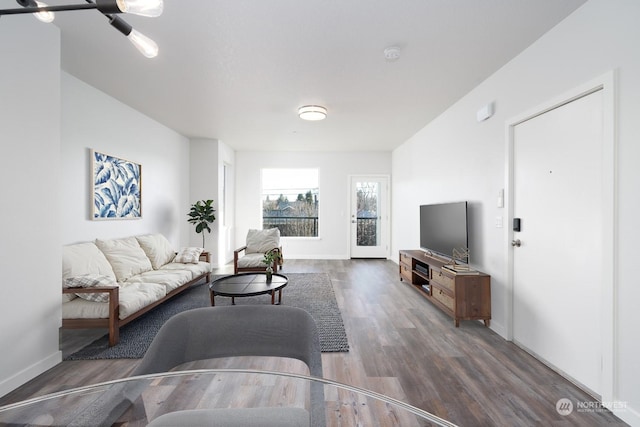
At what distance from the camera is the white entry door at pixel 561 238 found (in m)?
1.94

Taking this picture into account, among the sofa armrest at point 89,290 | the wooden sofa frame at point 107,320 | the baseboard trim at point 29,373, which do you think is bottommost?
the baseboard trim at point 29,373

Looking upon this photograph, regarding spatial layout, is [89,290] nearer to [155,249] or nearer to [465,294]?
[155,249]

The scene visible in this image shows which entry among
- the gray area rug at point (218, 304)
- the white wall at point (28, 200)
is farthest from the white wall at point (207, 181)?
the white wall at point (28, 200)

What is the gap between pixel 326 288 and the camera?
14.5 ft

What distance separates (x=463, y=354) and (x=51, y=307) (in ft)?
11.0

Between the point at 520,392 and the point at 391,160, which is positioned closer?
the point at 520,392

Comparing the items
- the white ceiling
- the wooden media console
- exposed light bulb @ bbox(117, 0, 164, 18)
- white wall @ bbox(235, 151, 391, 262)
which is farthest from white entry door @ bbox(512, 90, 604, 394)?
white wall @ bbox(235, 151, 391, 262)

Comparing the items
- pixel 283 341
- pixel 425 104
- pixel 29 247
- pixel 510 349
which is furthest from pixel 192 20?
pixel 510 349

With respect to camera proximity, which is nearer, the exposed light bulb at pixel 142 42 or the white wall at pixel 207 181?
the exposed light bulb at pixel 142 42

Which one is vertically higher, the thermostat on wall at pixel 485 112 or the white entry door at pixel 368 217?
the thermostat on wall at pixel 485 112

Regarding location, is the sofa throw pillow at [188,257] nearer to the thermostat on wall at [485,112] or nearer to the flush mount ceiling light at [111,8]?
the flush mount ceiling light at [111,8]

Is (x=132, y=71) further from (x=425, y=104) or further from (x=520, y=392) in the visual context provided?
(x=520, y=392)

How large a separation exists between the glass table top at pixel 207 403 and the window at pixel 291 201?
6.15m

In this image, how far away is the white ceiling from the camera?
2051 millimetres
